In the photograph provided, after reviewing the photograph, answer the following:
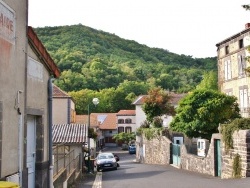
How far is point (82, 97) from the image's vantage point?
102 m

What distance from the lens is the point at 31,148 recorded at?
10.3m

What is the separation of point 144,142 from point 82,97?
2323 inches

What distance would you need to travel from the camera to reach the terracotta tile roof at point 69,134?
27.8 m

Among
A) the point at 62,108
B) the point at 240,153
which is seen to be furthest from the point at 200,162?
the point at 62,108

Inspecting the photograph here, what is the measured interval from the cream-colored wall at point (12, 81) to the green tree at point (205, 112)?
24.3 meters

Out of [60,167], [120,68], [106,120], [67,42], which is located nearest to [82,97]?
[106,120]

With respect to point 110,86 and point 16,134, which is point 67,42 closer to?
point 110,86

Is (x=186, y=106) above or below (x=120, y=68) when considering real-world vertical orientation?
below

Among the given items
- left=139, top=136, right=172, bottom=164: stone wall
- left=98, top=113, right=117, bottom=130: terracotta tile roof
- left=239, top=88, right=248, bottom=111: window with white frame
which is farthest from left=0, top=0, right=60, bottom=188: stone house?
left=98, top=113, right=117, bottom=130: terracotta tile roof

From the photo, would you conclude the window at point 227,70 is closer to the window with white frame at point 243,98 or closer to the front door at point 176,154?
the window with white frame at point 243,98

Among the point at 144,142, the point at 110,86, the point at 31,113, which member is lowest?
the point at 144,142

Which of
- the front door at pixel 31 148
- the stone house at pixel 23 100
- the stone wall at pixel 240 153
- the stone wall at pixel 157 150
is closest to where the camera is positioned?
the stone house at pixel 23 100

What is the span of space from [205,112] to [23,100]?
953 inches

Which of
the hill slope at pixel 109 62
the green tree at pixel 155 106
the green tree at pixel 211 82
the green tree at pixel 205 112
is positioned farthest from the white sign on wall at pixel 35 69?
A: the hill slope at pixel 109 62
